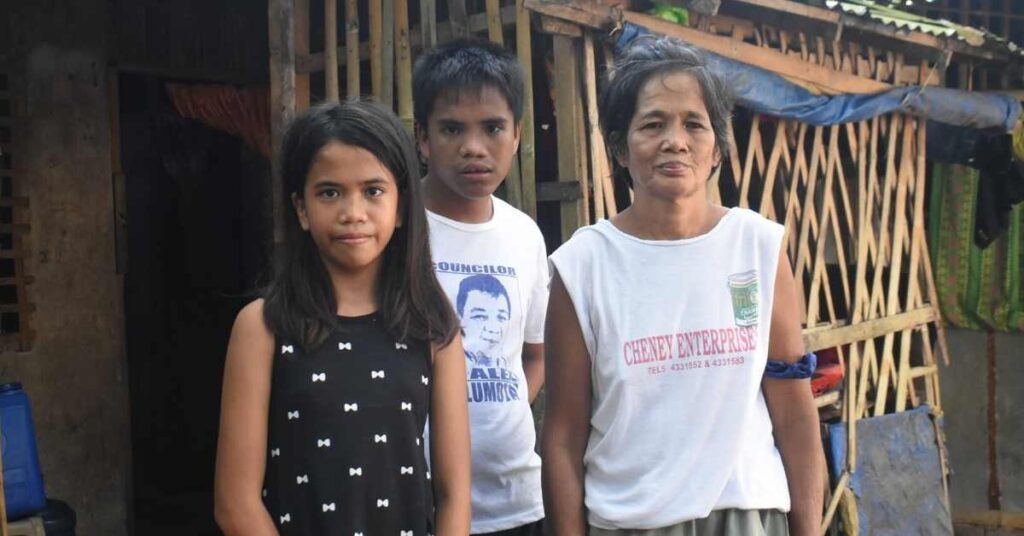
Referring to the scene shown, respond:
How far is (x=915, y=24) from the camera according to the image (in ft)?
18.6

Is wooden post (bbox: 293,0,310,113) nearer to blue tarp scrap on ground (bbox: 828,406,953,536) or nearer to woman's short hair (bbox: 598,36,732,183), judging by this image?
woman's short hair (bbox: 598,36,732,183)

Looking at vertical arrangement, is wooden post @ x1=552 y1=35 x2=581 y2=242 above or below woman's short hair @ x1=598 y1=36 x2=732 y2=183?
above

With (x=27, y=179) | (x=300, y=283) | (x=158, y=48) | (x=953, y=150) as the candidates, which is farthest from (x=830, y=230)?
(x=300, y=283)

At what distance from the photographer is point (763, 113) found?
5121 millimetres

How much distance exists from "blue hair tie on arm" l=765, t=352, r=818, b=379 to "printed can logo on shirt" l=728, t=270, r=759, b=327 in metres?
0.10

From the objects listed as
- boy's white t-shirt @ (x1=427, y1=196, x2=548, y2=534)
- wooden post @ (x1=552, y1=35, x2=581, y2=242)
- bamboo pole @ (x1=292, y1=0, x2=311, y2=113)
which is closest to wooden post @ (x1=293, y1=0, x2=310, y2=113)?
bamboo pole @ (x1=292, y1=0, x2=311, y2=113)

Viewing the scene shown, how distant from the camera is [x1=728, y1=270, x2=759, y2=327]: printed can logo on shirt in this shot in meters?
2.03

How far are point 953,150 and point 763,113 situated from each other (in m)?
2.15

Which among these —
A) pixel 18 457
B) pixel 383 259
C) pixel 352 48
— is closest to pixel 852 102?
pixel 352 48

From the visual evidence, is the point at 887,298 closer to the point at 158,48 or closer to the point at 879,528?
the point at 879,528

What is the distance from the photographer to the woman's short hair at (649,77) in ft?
6.90

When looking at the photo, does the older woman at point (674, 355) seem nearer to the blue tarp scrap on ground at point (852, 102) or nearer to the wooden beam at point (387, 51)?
the blue tarp scrap on ground at point (852, 102)

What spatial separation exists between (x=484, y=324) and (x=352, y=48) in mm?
2478

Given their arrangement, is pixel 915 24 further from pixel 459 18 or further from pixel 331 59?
pixel 331 59
